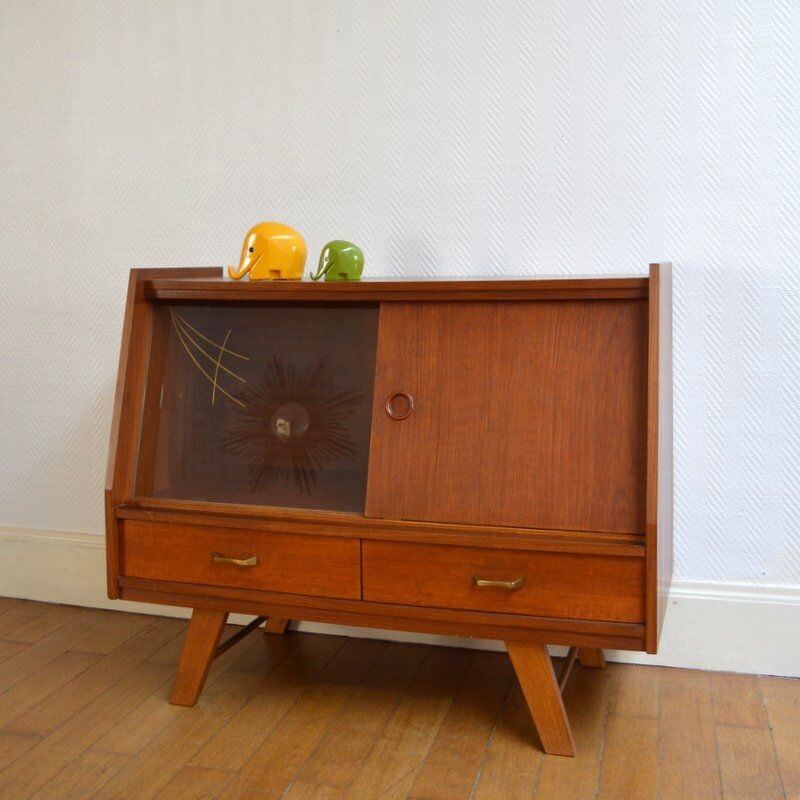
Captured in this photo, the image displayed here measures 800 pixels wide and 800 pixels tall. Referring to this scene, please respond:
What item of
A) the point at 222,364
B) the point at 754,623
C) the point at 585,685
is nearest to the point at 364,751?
the point at 585,685

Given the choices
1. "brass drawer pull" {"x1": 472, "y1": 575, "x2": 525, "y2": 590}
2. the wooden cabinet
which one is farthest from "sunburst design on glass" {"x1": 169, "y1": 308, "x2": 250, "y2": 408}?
"brass drawer pull" {"x1": 472, "y1": 575, "x2": 525, "y2": 590}

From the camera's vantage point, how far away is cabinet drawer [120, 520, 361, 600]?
4.80ft

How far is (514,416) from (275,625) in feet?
2.76

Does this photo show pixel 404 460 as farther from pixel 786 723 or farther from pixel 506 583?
pixel 786 723

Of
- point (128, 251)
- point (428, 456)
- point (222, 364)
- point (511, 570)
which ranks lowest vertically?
point (511, 570)

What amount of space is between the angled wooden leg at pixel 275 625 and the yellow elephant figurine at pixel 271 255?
0.77 m

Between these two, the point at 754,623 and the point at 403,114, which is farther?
the point at 403,114

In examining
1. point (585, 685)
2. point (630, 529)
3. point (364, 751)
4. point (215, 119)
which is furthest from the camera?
point (215, 119)

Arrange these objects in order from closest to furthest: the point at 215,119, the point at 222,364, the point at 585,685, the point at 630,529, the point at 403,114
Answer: the point at 630,529
the point at 222,364
the point at 585,685
the point at 403,114
the point at 215,119

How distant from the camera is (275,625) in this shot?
1960 millimetres

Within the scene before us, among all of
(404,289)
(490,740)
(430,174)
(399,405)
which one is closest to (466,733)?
(490,740)

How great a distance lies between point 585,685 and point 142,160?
1409 millimetres

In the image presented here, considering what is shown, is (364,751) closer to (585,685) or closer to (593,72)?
(585,685)

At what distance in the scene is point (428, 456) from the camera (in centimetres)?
143
